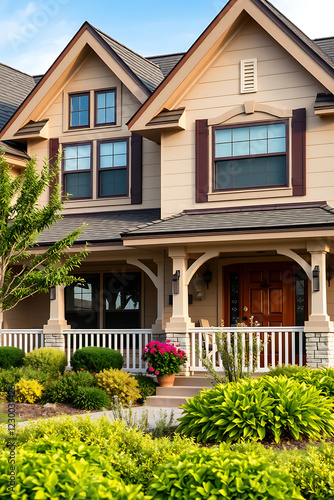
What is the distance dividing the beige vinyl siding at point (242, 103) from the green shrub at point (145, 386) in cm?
371

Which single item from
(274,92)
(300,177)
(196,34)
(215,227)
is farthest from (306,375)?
(196,34)

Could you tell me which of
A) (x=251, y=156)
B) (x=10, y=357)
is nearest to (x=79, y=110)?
(x=251, y=156)

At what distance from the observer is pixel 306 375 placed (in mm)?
9969

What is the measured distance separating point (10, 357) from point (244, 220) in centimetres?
578

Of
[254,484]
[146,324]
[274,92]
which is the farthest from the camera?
[146,324]

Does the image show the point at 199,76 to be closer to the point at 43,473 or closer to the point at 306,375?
the point at 306,375

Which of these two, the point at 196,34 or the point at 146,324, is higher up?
the point at 196,34

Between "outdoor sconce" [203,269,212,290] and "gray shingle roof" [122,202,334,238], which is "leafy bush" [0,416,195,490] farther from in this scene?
"outdoor sconce" [203,269,212,290]

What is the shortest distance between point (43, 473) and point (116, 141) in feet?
41.5

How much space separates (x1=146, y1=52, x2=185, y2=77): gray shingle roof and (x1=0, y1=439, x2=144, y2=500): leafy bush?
49.9 ft

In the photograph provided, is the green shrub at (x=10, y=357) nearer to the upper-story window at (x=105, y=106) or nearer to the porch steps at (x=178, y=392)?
the porch steps at (x=178, y=392)

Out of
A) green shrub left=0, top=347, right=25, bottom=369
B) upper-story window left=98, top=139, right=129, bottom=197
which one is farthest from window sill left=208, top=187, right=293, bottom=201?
green shrub left=0, top=347, right=25, bottom=369

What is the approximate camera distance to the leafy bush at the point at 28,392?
1281cm

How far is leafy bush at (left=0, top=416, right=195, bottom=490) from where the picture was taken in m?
6.01
